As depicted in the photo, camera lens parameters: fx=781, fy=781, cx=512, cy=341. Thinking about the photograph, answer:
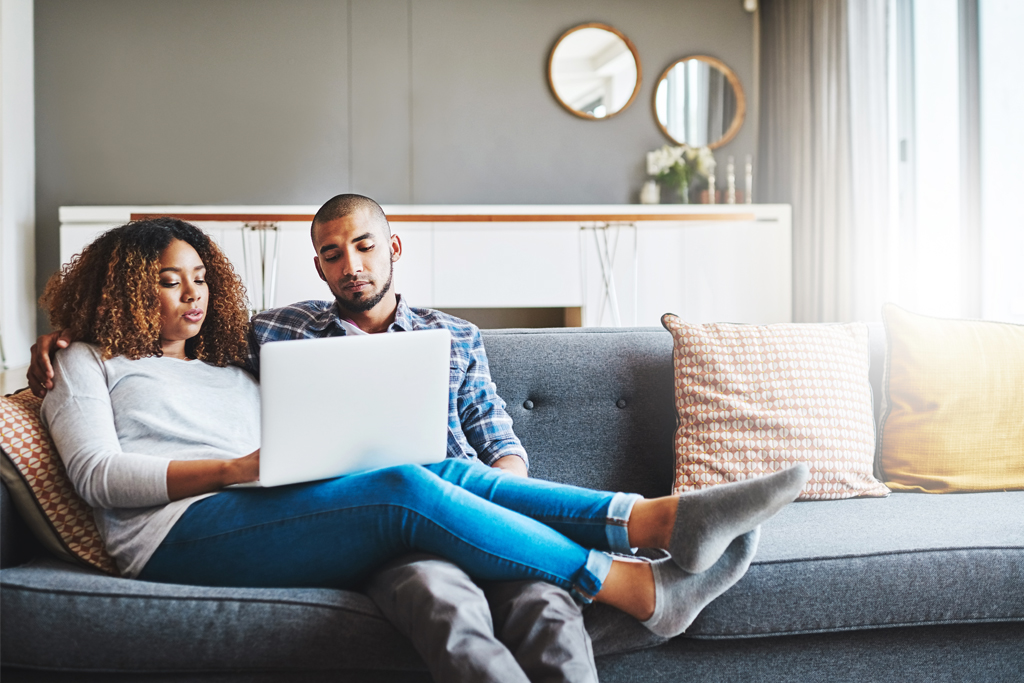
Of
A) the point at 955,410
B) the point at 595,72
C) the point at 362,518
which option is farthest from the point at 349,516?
the point at 595,72

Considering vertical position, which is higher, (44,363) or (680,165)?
(680,165)

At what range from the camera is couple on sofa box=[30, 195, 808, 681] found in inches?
42.0

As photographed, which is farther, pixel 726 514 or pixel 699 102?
pixel 699 102

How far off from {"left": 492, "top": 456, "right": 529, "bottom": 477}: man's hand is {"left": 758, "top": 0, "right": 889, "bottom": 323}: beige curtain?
256 cm

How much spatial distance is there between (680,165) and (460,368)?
314cm

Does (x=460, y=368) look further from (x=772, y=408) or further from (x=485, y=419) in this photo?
(x=772, y=408)

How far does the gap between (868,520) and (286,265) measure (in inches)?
118

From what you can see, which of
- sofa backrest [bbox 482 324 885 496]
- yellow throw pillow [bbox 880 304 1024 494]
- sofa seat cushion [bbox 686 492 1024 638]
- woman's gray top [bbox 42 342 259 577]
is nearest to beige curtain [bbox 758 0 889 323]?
yellow throw pillow [bbox 880 304 1024 494]

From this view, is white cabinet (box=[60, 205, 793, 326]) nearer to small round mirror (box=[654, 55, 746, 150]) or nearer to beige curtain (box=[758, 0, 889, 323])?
beige curtain (box=[758, 0, 889, 323])

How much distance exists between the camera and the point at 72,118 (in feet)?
13.9

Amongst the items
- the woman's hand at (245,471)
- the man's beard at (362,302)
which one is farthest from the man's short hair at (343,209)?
the woman's hand at (245,471)

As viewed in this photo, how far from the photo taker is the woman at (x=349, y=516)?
3.75ft

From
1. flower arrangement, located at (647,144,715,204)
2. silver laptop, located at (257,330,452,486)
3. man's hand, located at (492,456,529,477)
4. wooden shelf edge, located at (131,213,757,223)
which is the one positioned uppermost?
flower arrangement, located at (647,144,715,204)

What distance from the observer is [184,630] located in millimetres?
1080
